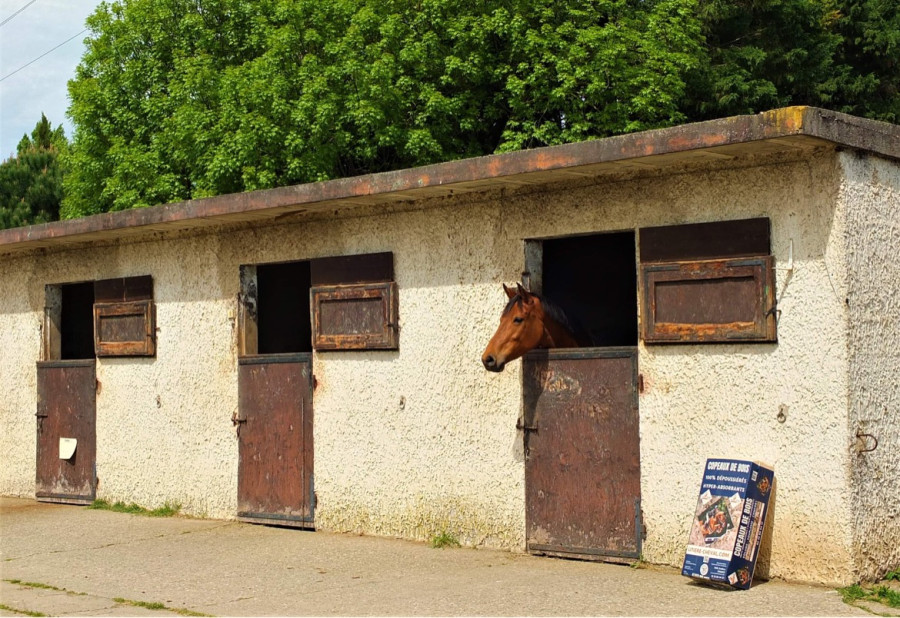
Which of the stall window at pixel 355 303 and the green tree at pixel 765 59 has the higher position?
the green tree at pixel 765 59

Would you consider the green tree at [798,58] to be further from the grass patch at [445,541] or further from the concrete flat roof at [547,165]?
the grass patch at [445,541]

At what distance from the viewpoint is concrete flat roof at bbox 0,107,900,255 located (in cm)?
707

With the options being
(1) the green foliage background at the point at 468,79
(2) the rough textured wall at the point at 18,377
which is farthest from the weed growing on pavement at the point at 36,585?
(1) the green foliage background at the point at 468,79

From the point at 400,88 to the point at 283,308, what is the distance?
60.8 ft

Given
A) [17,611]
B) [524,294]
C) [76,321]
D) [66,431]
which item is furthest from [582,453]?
[76,321]

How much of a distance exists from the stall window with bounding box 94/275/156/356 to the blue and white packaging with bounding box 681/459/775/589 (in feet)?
21.4

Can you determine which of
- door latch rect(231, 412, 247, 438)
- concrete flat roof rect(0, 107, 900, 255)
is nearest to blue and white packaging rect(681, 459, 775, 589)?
concrete flat roof rect(0, 107, 900, 255)

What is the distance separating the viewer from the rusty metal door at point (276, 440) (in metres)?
10.5

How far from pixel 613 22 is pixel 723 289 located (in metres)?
24.1

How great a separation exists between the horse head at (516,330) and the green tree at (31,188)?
3108cm

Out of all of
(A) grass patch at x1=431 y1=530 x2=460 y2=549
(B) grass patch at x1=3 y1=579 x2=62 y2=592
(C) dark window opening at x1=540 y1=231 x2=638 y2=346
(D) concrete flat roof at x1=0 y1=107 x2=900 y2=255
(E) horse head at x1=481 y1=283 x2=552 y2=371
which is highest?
(D) concrete flat roof at x1=0 y1=107 x2=900 y2=255

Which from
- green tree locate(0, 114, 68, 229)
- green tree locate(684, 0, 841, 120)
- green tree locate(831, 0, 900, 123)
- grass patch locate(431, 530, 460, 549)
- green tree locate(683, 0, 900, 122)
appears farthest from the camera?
green tree locate(0, 114, 68, 229)

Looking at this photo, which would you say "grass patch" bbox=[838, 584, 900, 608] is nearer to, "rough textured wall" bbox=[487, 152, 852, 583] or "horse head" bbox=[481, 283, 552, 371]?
"rough textured wall" bbox=[487, 152, 852, 583]

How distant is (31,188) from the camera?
38062mm
